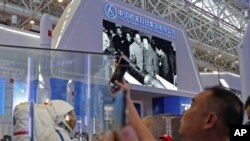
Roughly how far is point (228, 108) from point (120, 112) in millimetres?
877

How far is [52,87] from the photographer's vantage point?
4.06 metres

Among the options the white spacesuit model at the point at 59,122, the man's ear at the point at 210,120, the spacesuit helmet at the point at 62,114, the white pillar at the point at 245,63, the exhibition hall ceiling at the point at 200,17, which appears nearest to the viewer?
the man's ear at the point at 210,120

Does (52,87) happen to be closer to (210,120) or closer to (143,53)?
(210,120)

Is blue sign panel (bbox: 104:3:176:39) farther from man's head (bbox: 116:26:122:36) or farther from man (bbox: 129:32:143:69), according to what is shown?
man (bbox: 129:32:143:69)

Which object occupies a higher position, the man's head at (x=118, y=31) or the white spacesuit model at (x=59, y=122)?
the man's head at (x=118, y=31)

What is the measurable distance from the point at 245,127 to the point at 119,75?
59 cm

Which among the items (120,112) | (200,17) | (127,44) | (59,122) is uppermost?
(200,17)

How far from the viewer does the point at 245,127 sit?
1.30 meters

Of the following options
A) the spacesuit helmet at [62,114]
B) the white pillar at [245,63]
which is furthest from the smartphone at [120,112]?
the white pillar at [245,63]

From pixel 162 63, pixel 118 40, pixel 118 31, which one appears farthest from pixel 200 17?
pixel 118 40

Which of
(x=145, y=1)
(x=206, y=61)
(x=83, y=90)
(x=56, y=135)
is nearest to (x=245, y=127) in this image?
(x=56, y=135)

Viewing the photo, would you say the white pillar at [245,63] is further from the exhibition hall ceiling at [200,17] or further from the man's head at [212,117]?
the exhibition hall ceiling at [200,17]

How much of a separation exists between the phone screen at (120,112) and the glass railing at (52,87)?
2.42 m

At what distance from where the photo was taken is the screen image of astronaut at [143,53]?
25.9ft
